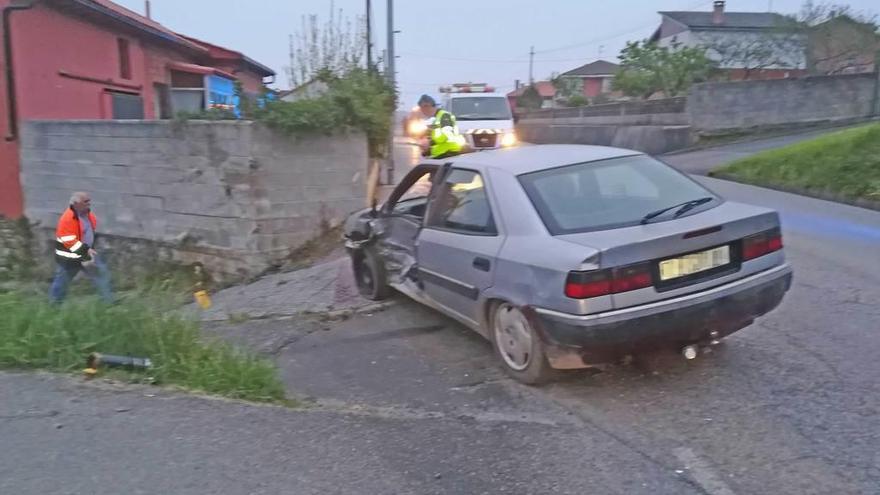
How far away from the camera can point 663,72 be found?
31141mm

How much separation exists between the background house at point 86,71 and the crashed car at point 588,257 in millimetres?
6519

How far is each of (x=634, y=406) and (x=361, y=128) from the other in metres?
7.30

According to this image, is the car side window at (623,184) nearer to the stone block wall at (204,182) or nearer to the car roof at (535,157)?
the car roof at (535,157)

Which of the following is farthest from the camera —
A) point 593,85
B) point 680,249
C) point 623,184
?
point 593,85

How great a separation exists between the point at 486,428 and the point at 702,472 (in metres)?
1.14

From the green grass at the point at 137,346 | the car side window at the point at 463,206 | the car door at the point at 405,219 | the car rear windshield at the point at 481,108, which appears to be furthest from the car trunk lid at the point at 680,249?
the car rear windshield at the point at 481,108

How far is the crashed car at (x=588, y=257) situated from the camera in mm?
4102

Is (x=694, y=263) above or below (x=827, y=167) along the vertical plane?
below

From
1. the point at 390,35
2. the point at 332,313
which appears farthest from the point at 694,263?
the point at 390,35

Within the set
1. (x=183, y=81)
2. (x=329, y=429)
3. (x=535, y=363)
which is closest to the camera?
(x=329, y=429)

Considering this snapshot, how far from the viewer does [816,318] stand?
18.4 ft

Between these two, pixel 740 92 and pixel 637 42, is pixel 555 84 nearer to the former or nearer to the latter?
pixel 637 42

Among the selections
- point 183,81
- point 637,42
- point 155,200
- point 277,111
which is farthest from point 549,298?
point 637,42

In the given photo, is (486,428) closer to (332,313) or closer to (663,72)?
(332,313)
